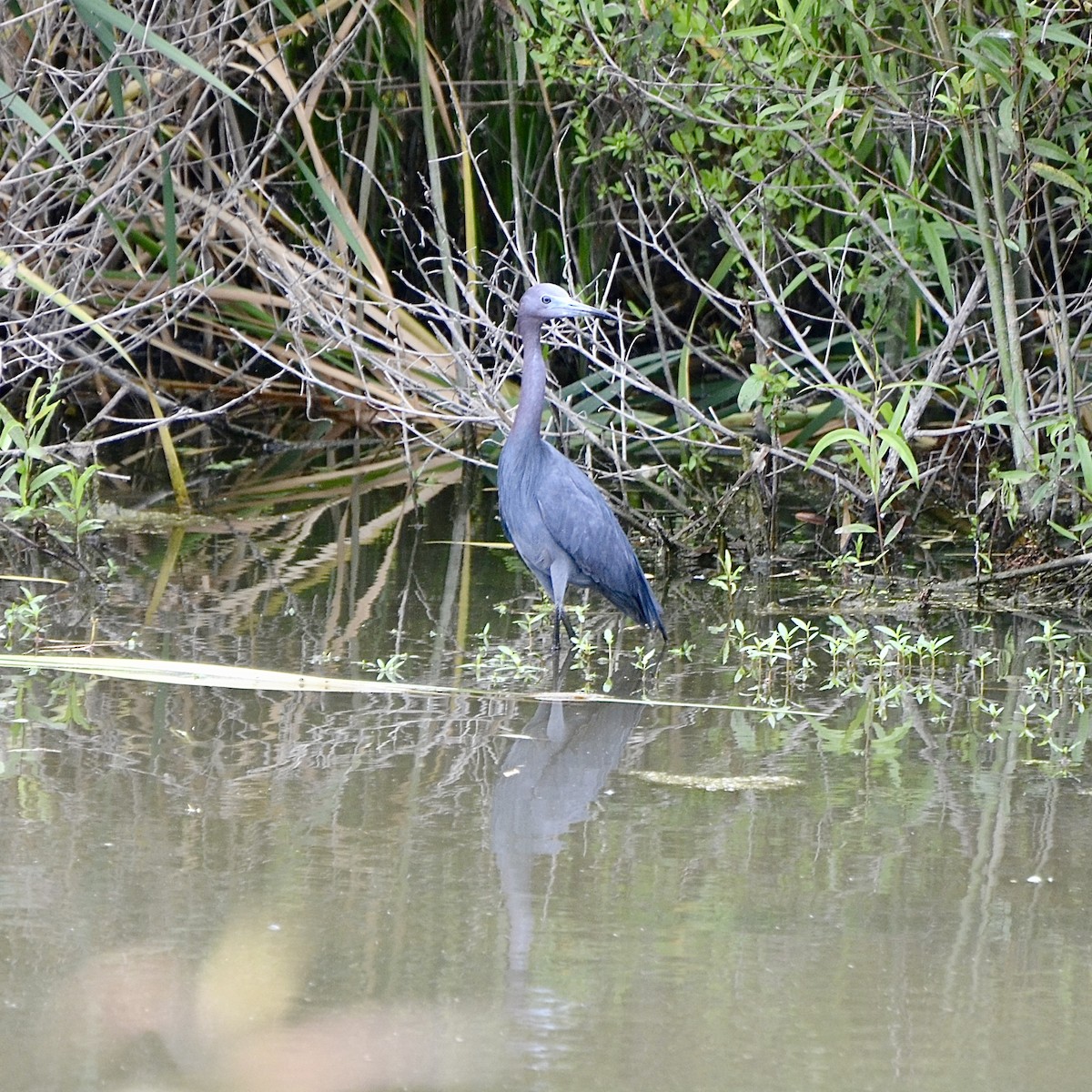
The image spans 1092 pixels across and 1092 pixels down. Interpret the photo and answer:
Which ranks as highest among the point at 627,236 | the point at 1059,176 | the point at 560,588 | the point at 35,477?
the point at 627,236

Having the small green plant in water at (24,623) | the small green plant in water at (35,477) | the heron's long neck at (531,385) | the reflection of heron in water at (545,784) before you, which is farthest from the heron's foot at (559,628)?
the small green plant in water at (35,477)

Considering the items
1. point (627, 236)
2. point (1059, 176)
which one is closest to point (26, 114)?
point (627, 236)

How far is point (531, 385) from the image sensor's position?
16.4 feet

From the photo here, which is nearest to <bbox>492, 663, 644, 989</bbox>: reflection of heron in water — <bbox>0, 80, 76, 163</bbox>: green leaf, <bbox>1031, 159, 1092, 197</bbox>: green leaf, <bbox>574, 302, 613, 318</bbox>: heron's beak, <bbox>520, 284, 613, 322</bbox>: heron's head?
<bbox>574, 302, 613, 318</bbox>: heron's beak

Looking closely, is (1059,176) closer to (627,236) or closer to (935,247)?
(935,247)

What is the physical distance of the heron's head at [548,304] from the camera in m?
4.98

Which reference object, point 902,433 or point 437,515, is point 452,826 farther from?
point 437,515

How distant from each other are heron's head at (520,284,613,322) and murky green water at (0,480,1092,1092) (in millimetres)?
1008

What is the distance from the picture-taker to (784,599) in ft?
17.1

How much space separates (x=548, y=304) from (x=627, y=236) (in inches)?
69.2

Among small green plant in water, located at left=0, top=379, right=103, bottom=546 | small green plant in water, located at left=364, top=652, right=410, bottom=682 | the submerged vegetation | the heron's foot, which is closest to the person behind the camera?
small green plant in water, located at left=364, top=652, right=410, bottom=682

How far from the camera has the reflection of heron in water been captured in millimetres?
2795

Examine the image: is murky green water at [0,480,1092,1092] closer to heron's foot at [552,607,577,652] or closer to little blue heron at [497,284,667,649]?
heron's foot at [552,607,577,652]

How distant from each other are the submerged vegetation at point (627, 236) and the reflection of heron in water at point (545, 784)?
51.2 inches
